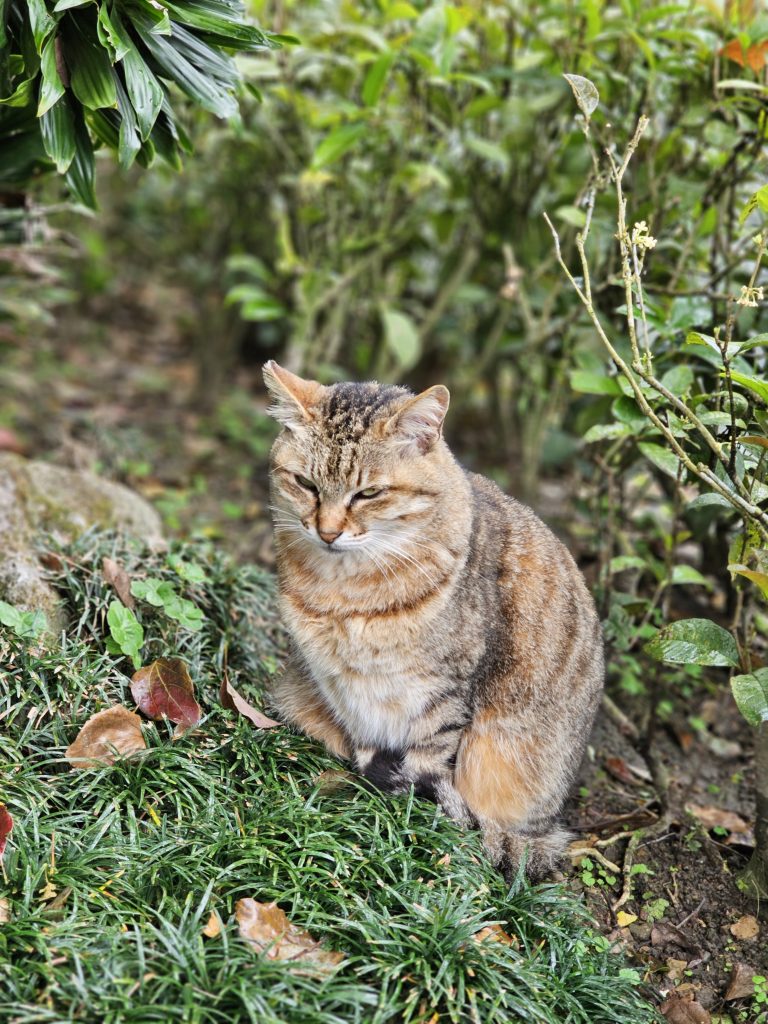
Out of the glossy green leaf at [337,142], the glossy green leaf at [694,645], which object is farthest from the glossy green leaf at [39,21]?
the glossy green leaf at [694,645]

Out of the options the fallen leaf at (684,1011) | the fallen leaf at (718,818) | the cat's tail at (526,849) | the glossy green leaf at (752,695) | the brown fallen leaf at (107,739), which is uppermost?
the glossy green leaf at (752,695)

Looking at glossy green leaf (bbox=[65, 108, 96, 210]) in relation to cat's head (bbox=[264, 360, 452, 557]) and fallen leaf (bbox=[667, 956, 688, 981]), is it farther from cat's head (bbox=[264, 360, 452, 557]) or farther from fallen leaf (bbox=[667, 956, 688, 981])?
fallen leaf (bbox=[667, 956, 688, 981])

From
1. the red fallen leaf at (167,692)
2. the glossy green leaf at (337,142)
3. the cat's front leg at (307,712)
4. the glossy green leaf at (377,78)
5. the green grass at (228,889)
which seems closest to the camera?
the green grass at (228,889)

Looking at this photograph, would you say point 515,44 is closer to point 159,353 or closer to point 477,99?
point 477,99

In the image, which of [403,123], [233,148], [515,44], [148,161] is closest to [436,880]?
[148,161]

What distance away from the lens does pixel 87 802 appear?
9.82 feet

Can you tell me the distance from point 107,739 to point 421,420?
1.40 m

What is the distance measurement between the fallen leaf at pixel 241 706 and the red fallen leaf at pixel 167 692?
119mm

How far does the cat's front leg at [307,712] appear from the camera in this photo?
11.3ft

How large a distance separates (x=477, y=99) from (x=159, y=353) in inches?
169

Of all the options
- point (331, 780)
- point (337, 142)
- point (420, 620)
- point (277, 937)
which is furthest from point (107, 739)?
point (337, 142)

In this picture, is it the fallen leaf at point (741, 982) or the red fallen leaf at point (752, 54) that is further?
the red fallen leaf at point (752, 54)

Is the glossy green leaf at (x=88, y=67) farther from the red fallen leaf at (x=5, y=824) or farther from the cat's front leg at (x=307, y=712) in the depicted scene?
the red fallen leaf at (x=5, y=824)

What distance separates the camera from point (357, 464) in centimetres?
306
